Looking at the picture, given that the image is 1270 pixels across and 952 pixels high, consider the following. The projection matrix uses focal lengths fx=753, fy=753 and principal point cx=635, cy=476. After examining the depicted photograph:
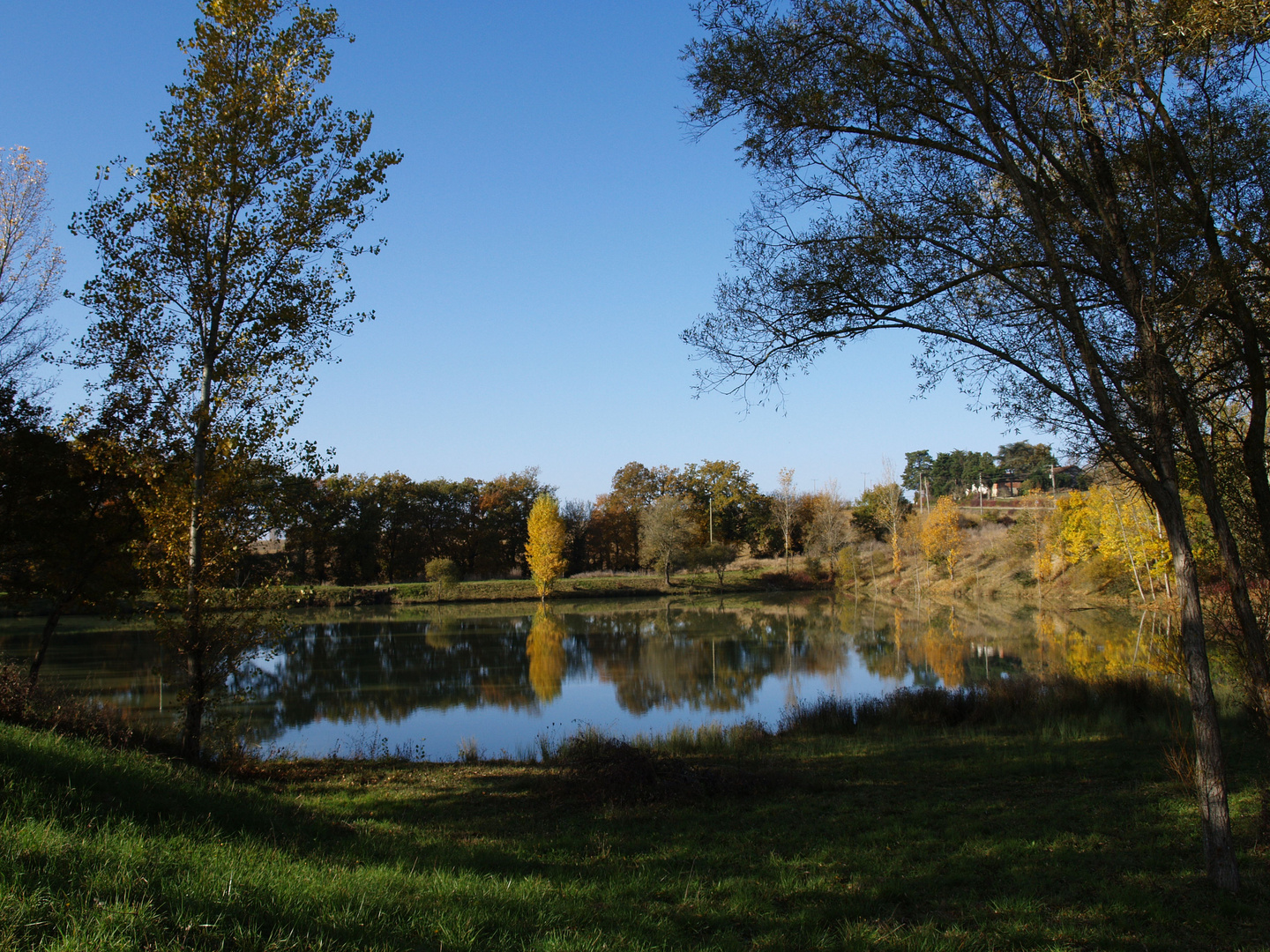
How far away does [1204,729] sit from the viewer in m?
4.69

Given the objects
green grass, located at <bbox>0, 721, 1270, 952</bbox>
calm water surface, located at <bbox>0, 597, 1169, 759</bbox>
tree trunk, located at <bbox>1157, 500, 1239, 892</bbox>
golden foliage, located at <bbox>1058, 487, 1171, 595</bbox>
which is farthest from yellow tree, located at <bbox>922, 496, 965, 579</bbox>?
tree trunk, located at <bbox>1157, 500, 1239, 892</bbox>

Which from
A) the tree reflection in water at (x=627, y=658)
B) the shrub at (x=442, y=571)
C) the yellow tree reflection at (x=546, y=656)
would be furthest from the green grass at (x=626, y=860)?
the shrub at (x=442, y=571)

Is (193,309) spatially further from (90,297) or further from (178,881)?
(178,881)

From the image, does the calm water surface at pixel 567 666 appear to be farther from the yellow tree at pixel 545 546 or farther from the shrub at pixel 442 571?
the shrub at pixel 442 571

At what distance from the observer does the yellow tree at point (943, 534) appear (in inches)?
1705

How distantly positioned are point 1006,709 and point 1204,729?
8945 millimetres

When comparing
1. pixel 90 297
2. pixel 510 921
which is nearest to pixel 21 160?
pixel 90 297

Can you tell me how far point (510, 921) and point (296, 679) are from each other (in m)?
21.0

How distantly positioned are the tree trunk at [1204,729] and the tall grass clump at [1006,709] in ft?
22.9

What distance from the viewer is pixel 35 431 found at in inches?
465

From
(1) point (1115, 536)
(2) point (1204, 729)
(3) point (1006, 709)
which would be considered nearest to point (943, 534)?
(1) point (1115, 536)

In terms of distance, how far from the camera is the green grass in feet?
10.3

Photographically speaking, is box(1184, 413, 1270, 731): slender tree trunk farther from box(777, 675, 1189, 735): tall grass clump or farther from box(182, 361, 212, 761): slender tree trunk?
box(182, 361, 212, 761): slender tree trunk

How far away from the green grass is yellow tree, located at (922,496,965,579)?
120ft
